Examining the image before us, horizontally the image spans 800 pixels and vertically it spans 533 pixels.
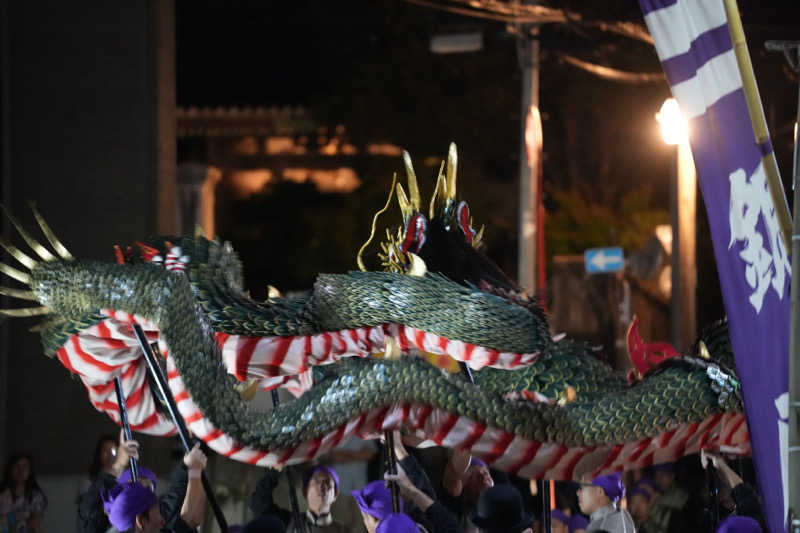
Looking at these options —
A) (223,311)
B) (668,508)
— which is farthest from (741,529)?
(223,311)

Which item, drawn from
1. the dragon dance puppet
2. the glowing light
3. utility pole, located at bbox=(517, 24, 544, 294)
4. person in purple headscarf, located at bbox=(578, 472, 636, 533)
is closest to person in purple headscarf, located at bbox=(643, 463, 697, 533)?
person in purple headscarf, located at bbox=(578, 472, 636, 533)

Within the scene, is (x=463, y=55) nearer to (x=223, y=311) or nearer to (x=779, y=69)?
(x=779, y=69)

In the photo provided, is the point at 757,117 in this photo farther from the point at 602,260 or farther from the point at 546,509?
the point at 602,260

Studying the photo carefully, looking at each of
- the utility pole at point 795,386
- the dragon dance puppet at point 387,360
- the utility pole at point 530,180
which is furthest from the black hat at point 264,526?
the utility pole at point 530,180

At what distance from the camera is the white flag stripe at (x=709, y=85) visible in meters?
4.09

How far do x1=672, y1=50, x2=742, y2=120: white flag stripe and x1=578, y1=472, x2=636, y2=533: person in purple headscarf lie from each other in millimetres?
2126

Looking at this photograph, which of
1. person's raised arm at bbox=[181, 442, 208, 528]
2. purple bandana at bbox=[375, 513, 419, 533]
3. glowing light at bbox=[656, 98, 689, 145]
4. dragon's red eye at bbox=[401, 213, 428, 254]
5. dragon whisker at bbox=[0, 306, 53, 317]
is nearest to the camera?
purple bandana at bbox=[375, 513, 419, 533]

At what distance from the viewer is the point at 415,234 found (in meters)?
5.90

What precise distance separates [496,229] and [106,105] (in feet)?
31.0

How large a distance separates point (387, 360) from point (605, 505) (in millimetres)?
1955

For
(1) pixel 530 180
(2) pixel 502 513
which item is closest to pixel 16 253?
(2) pixel 502 513

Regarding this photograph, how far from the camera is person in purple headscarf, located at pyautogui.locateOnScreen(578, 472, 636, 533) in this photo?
5711 millimetres

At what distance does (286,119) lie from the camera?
19766 mm

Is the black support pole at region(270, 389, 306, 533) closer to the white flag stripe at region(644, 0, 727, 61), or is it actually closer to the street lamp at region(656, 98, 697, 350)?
the white flag stripe at region(644, 0, 727, 61)
